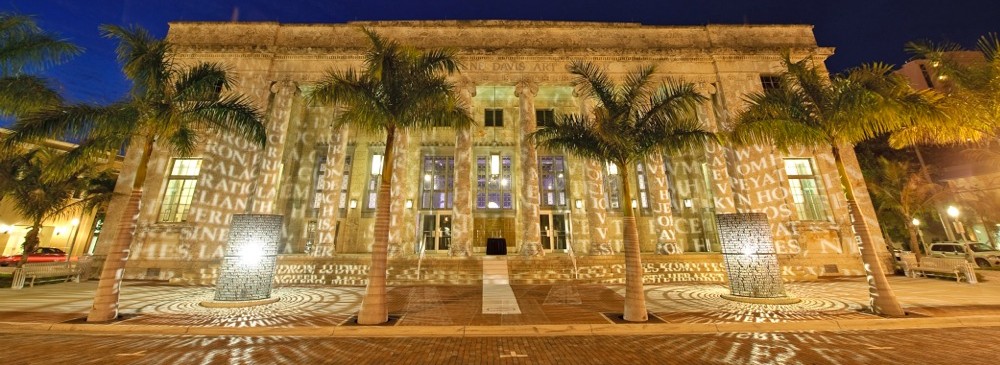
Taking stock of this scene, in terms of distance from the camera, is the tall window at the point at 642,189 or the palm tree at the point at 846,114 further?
the tall window at the point at 642,189

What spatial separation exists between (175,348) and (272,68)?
17496 millimetres

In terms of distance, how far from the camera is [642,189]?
20297mm

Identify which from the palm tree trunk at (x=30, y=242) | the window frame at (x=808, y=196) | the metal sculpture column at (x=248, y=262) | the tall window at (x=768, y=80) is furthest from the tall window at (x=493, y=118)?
the palm tree trunk at (x=30, y=242)

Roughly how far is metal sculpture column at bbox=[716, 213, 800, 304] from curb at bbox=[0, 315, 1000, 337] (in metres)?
2.18

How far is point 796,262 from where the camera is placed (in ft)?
49.8

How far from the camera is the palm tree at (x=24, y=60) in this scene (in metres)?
9.45

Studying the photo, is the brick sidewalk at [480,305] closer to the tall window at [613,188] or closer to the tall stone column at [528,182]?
the tall stone column at [528,182]

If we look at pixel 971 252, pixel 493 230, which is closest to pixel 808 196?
pixel 971 252

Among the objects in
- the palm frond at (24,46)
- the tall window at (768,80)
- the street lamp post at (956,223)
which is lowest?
the street lamp post at (956,223)

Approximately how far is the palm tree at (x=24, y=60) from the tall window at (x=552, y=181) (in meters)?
19.3

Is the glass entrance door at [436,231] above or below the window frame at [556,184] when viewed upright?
below

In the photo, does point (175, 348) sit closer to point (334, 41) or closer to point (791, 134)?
point (791, 134)

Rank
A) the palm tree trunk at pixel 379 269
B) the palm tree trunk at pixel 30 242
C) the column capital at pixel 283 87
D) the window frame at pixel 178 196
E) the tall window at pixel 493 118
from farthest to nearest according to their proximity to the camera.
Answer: the tall window at pixel 493 118, the column capital at pixel 283 87, the window frame at pixel 178 196, the palm tree trunk at pixel 30 242, the palm tree trunk at pixel 379 269

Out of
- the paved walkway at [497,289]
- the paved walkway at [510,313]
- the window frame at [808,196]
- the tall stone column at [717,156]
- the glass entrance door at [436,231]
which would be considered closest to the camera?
the paved walkway at [510,313]
